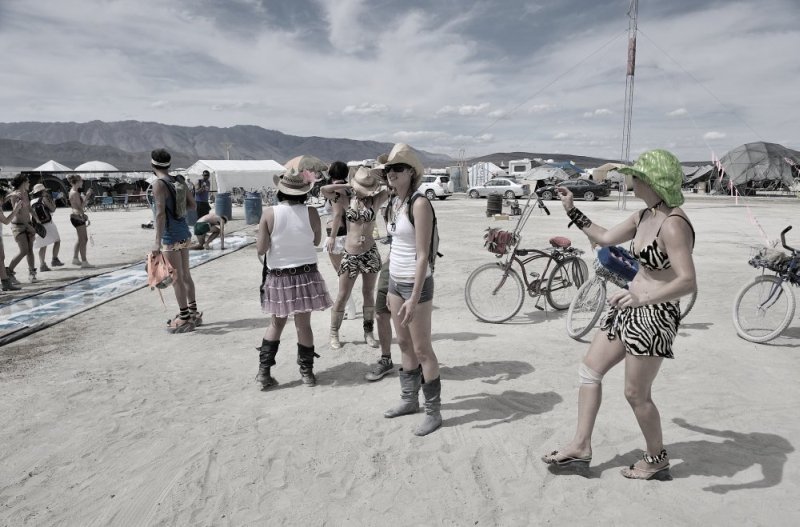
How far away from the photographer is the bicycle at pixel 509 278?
5.89 metres

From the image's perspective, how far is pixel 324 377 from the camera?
4383mm

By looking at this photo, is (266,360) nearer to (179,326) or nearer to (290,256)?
(290,256)

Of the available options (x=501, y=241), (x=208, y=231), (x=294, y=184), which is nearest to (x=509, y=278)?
(x=501, y=241)

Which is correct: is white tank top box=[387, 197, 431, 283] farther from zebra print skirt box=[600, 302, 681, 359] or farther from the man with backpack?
the man with backpack

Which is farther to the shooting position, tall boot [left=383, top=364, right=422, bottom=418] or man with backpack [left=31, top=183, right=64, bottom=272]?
man with backpack [left=31, top=183, right=64, bottom=272]

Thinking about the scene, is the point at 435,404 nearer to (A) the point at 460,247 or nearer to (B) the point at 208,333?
(B) the point at 208,333

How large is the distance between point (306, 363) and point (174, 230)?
7.90ft

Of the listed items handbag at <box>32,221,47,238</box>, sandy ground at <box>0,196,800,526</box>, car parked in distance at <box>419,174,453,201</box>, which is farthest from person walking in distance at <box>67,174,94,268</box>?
car parked in distance at <box>419,174,453,201</box>

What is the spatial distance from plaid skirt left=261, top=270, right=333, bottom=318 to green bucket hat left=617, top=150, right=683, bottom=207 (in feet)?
8.22

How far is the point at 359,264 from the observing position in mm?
4648

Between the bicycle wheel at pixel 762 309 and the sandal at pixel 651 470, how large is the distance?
10.6 ft

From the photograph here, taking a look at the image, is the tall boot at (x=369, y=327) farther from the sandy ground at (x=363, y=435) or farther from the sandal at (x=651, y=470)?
the sandal at (x=651, y=470)

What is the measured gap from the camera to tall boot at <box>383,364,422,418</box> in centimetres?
353

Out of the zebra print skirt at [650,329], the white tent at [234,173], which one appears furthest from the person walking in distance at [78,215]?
the white tent at [234,173]
